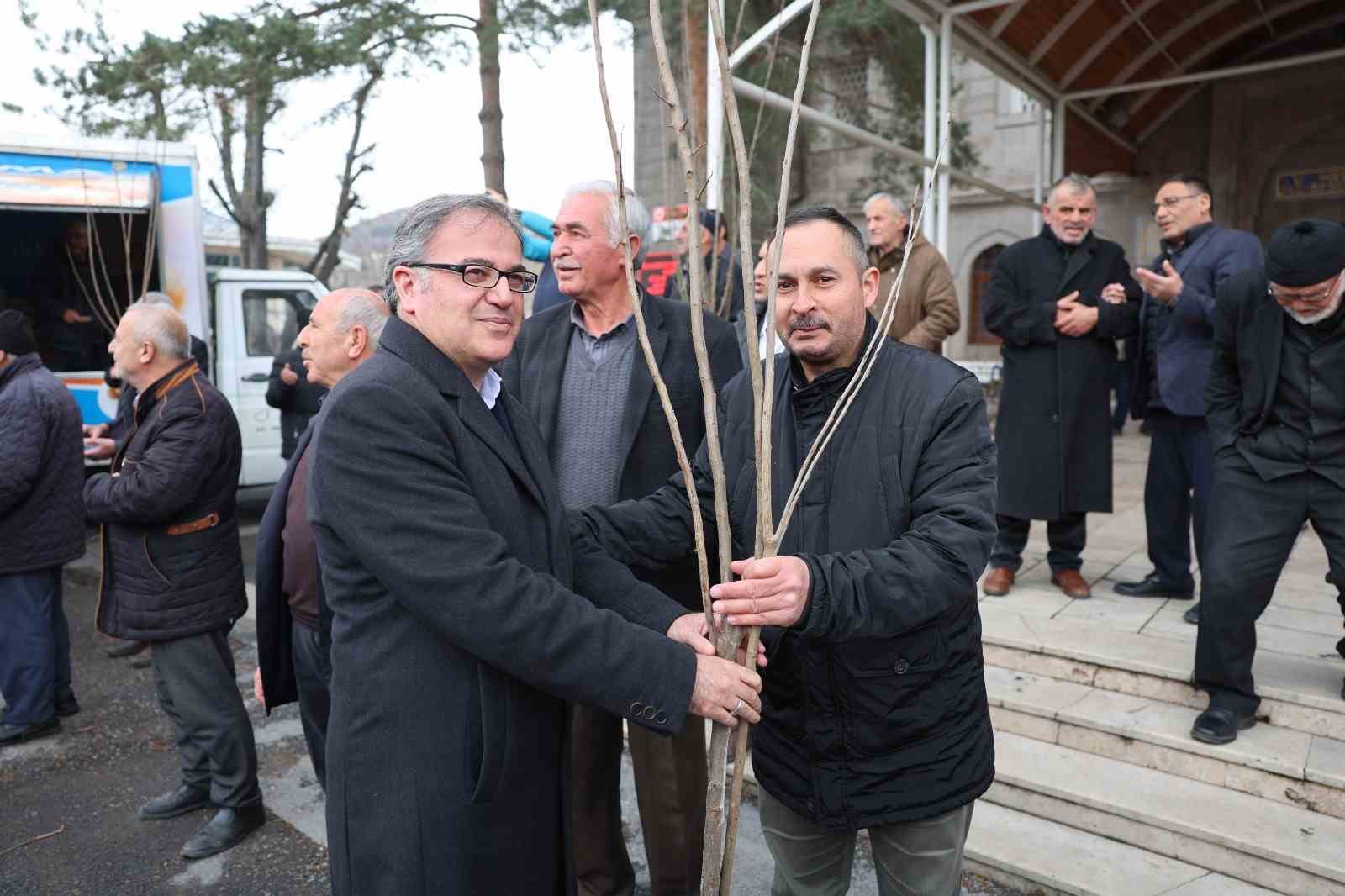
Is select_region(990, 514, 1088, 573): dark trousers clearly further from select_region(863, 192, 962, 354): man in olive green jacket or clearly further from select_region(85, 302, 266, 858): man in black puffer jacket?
select_region(85, 302, 266, 858): man in black puffer jacket

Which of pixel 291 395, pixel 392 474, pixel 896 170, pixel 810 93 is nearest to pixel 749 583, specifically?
pixel 392 474

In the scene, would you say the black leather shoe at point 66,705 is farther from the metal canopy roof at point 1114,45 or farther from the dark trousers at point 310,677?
the metal canopy roof at point 1114,45

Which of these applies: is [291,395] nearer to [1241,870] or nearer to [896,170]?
[1241,870]

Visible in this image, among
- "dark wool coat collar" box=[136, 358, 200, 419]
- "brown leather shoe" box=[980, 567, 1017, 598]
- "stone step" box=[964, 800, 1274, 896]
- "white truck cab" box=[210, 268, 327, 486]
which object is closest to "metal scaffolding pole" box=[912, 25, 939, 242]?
"brown leather shoe" box=[980, 567, 1017, 598]

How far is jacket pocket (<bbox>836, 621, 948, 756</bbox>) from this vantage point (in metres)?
1.81

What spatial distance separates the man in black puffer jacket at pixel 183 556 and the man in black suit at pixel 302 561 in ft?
1.80

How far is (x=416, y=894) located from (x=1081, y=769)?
2.46m

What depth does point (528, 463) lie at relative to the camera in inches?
67.7

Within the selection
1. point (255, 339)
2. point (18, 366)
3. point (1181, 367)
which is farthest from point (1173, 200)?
point (255, 339)

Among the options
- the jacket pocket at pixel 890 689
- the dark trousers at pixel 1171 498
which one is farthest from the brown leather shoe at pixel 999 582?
the jacket pocket at pixel 890 689

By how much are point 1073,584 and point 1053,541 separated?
221 millimetres

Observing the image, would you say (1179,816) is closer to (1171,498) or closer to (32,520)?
(1171,498)

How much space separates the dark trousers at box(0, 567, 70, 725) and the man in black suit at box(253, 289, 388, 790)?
6.14ft

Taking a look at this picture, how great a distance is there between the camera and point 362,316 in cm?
282
